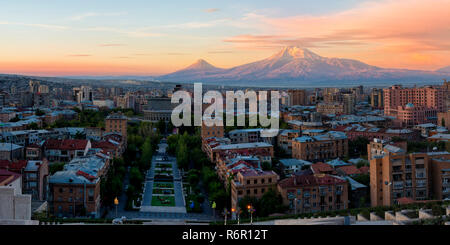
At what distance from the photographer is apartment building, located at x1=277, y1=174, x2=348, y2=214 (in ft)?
33.8

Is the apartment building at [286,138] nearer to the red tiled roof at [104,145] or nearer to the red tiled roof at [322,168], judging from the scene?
the red tiled roof at [322,168]

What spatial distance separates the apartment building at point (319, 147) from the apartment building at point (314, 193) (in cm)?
694

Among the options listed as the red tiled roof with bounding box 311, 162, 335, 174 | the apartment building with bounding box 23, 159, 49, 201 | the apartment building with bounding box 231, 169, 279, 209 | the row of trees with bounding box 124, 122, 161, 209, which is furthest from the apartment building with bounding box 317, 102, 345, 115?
the apartment building with bounding box 23, 159, 49, 201

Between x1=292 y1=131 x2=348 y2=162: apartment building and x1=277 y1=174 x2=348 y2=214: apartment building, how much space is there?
6.94 metres

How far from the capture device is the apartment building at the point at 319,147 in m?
17.7

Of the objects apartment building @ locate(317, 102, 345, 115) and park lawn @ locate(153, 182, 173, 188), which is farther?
apartment building @ locate(317, 102, 345, 115)

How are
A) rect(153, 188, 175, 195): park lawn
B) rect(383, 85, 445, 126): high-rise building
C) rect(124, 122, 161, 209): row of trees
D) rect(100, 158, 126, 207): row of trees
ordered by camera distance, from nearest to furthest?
rect(100, 158, 126, 207): row of trees
rect(124, 122, 161, 209): row of trees
rect(153, 188, 175, 195): park lawn
rect(383, 85, 445, 126): high-rise building

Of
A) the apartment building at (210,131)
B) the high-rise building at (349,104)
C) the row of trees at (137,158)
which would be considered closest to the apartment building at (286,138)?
the apartment building at (210,131)

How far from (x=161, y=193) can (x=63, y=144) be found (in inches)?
186

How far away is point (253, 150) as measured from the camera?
16.0m

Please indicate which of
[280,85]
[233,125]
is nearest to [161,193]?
[233,125]

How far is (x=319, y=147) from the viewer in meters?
18.0

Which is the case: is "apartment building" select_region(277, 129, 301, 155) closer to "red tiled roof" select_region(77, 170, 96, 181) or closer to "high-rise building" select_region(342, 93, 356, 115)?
"red tiled roof" select_region(77, 170, 96, 181)
